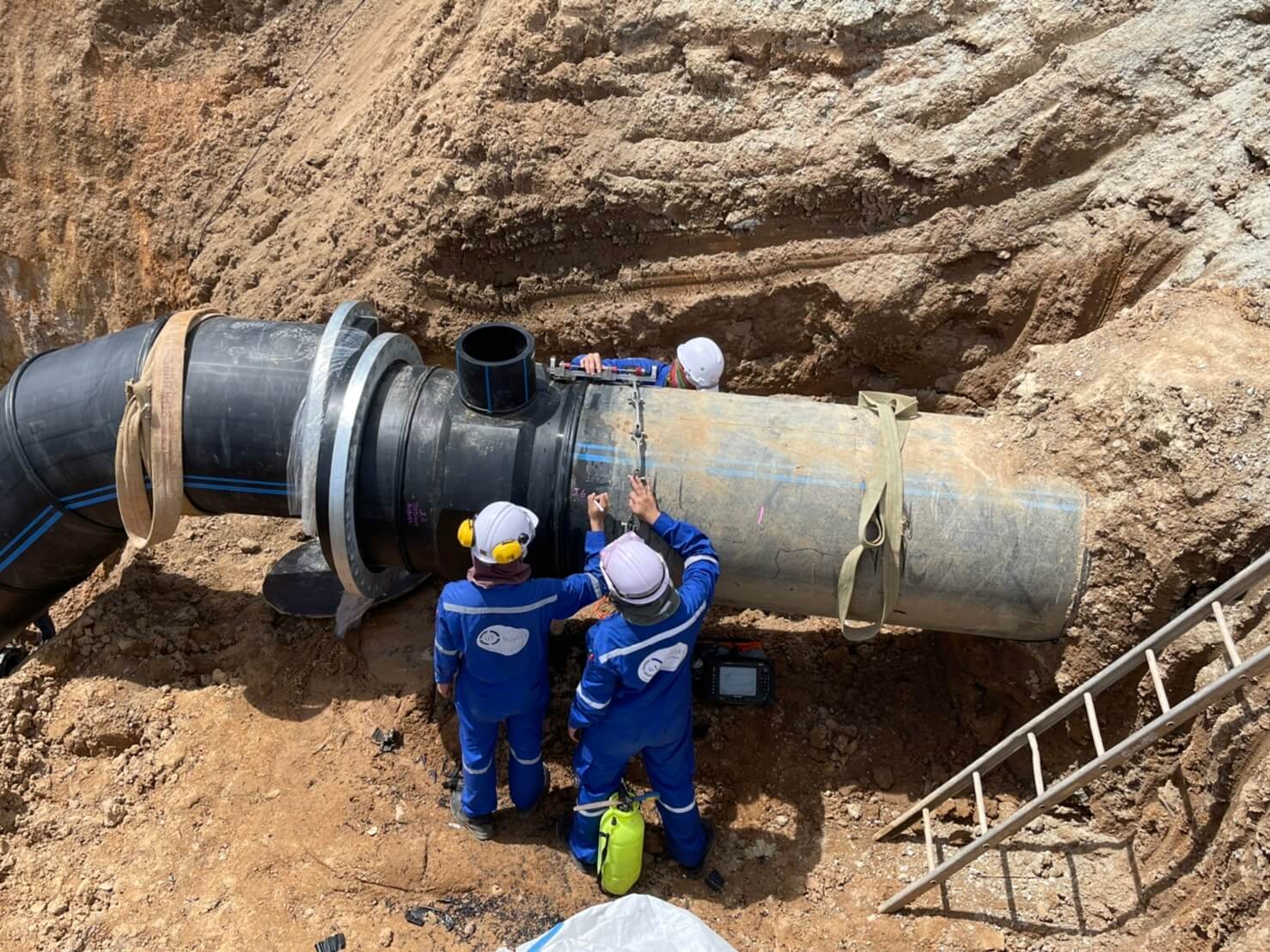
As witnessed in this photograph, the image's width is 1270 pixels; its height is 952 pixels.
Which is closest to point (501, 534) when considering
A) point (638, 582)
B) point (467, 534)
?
point (467, 534)

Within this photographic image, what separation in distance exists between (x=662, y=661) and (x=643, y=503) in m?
0.65

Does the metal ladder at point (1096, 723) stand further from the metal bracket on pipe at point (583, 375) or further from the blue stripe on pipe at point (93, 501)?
the blue stripe on pipe at point (93, 501)

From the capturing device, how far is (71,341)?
6758 mm

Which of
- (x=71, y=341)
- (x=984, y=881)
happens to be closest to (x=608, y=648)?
(x=984, y=881)

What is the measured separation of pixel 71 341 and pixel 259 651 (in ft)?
11.3

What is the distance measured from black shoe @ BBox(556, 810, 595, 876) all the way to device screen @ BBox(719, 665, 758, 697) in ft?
3.14

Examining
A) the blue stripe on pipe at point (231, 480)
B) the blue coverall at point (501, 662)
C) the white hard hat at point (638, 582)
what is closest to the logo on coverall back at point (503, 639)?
the blue coverall at point (501, 662)

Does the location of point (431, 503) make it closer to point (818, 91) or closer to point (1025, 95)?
point (818, 91)

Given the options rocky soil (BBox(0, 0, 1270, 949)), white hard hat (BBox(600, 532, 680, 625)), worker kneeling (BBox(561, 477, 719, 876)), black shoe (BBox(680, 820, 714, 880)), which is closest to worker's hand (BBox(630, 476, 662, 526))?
worker kneeling (BBox(561, 477, 719, 876))

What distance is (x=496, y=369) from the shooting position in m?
3.68

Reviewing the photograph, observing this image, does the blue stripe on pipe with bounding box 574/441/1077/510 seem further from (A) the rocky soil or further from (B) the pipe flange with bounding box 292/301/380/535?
(B) the pipe flange with bounding box 292/301/380/535

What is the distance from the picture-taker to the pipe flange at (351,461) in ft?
12.4

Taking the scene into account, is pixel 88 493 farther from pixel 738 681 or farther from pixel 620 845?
→ pixel 738 681

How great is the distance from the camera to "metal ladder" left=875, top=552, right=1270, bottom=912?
10.6 feet
